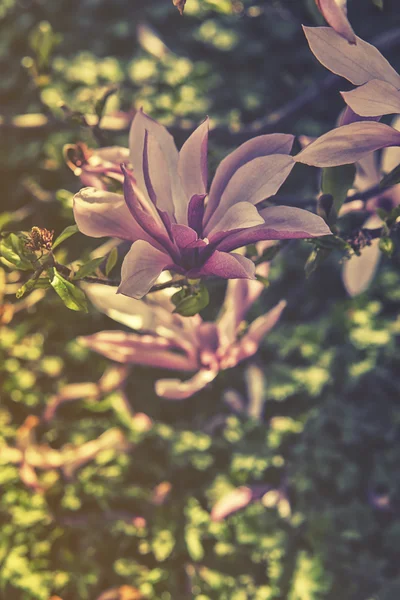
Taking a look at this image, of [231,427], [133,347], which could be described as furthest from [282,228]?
[231,427]

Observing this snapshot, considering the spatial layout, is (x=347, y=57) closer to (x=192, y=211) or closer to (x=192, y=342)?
(x=192, y=211)

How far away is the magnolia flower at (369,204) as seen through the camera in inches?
24.4

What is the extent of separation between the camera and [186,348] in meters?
0.75

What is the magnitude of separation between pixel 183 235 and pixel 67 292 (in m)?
0.11

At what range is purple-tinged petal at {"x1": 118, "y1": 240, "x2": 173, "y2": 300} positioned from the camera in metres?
0.43

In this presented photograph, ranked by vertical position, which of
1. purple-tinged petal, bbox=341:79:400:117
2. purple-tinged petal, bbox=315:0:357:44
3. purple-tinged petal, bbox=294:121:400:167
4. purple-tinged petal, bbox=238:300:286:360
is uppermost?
purple-tinged petal, bbox=315:0:357:44

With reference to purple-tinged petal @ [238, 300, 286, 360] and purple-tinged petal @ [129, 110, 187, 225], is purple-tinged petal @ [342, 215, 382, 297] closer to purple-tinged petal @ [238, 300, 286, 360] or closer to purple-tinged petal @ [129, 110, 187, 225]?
purple-tinged petal @ [238, 300, 286, 360]

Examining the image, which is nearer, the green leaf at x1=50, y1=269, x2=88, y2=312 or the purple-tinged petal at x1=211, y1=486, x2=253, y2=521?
the green leaf at x1=50, y1=269, x2=88, y2=312

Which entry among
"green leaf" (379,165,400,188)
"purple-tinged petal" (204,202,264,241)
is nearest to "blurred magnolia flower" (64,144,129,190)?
"purple-tinged petal" (204,202,264,241)

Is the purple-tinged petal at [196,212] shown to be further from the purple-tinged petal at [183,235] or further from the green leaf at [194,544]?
the green leaf at [194,544]

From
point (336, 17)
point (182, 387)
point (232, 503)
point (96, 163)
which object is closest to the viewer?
point (336, 17)

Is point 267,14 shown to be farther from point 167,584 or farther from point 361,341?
point 167,584

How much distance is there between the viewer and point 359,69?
0.45 meters

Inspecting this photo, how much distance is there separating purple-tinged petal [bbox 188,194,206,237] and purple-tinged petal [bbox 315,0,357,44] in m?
0.17
